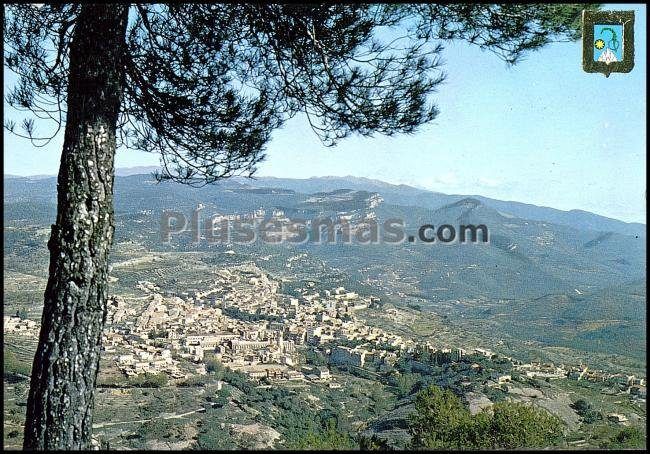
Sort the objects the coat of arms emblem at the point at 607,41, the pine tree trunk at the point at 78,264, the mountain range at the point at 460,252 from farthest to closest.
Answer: the mountain range at the point at 460,252 < the coat of arms emblem at the point at 607,41 < the pine tree trunk at the point at 78,264

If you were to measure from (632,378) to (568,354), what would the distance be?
3.82m

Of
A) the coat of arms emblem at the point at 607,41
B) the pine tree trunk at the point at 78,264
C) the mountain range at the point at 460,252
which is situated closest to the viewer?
the pine tree trunk at the point at 78,264

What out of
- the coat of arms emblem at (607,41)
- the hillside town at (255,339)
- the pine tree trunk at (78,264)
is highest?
the coat of arms emblem at (607,41)

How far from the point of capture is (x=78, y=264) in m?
3.05

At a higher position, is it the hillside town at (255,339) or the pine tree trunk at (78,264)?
the pine tree trunk at (78,264)

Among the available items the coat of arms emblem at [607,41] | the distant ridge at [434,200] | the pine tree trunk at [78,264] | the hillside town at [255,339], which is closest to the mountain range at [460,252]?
the distant ridge at [434,200]

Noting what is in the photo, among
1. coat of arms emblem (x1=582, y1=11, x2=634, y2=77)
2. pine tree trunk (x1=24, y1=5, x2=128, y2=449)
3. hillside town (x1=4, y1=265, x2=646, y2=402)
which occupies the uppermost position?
coat of arms emblem (x1=582, y1=11, x2=634, y2=77)

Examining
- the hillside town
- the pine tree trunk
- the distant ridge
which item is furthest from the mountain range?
the pine tree trunk

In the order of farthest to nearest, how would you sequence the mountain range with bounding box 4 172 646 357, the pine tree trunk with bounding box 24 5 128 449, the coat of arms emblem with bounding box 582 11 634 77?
1. the mountain range with bounding box 4 172 646 357
2. the coat of arms emblem with bounding box 582 11 634 77
3. the pine tree trunk with bounding box 24 5 128 449

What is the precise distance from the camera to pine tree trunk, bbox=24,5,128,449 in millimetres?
2996

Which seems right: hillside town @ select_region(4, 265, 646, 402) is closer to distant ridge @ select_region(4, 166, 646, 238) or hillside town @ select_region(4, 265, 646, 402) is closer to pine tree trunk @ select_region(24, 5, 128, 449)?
pine tree trunk @ select_region(24, 5, 128, 449)

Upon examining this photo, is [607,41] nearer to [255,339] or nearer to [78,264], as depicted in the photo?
[78,264]

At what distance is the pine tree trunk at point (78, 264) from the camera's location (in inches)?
118

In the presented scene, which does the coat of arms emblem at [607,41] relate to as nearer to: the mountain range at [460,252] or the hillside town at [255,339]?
the hillside town at [255,339]
